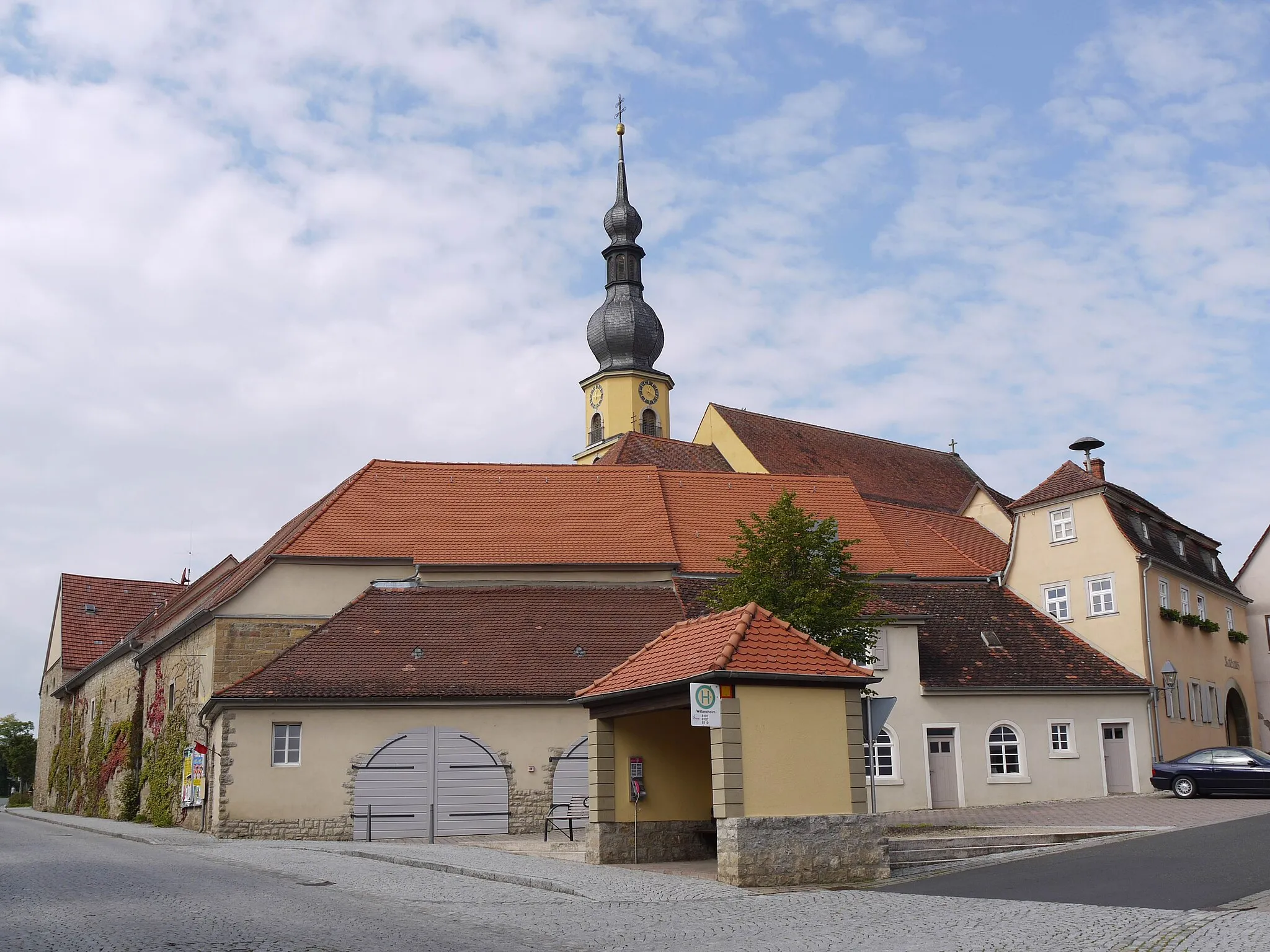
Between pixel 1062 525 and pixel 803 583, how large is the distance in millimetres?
14180

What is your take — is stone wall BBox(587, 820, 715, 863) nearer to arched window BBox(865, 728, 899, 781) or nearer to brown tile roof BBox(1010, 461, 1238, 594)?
arched window BBox(865, 728, 899, 781)

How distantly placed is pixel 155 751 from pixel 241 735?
986 cm

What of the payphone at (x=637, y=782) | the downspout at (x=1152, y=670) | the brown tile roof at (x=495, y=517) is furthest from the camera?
the brown tile roof at (x=495, y=517)

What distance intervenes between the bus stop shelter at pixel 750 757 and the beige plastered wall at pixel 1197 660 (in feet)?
59.9

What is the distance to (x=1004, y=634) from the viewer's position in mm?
32719

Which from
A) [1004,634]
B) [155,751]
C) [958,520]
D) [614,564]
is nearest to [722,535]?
[614,564]

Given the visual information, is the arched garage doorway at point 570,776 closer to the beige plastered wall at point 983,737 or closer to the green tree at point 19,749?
the beige plastered wall at point 983,737

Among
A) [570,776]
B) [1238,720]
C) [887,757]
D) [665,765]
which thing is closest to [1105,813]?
[887,757]

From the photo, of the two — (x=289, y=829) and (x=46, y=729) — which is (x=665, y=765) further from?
(x=46, y=729)

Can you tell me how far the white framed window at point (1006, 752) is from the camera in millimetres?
30219

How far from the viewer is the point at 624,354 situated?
66250mm

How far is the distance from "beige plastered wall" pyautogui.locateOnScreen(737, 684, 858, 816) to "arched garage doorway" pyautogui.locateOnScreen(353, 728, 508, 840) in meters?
12.9

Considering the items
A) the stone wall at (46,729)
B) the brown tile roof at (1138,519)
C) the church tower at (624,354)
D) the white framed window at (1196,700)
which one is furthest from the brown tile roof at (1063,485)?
the stone wall at (46,729)

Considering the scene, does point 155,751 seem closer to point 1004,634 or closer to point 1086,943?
point 1004,634
